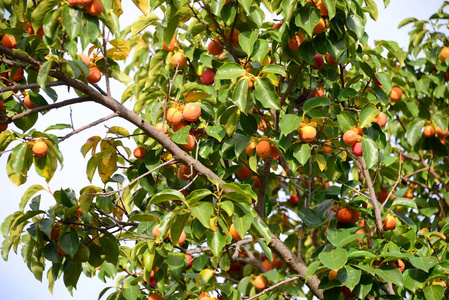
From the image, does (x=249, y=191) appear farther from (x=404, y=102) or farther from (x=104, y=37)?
(x=404, y=102)

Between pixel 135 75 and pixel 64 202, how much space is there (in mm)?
1646

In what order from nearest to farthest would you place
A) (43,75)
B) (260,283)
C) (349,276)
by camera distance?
(43,75), (349,276), (260,283)

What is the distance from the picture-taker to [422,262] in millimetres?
1945

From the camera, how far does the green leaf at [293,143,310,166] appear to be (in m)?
2.09

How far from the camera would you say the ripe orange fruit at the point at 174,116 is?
7.14ft

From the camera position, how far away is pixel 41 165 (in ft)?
7.02

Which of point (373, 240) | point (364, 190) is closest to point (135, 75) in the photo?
point (364, 190)

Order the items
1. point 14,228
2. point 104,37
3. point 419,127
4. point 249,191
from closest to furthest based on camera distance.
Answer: point 249,191 < point 104,37 < point 14,228 < point 419,127

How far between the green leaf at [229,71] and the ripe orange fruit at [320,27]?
33cm

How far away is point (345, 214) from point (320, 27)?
2.83 feet

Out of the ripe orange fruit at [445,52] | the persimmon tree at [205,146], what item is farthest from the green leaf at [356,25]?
the ripe orange fruit at [445,52]

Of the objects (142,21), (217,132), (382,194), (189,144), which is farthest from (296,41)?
(382,194)

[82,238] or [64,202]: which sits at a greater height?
[64,202]

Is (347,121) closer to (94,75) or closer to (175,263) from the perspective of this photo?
(175,263)
